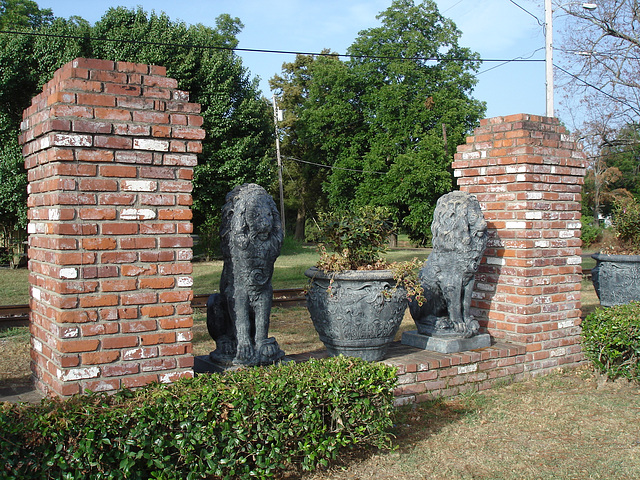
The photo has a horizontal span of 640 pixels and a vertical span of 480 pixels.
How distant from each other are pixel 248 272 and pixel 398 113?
27.2 meters

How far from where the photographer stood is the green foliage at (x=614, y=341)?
5266 mm

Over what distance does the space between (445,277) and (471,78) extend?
27.2 m

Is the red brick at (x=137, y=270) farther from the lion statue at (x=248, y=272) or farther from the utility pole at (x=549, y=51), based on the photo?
the utility pole at (x=549, y=51)

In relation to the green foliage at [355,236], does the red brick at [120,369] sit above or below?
below

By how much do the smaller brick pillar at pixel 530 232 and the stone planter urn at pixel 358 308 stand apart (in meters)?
1.63

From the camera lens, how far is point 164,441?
2.90m

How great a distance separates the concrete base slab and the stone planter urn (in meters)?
0.76

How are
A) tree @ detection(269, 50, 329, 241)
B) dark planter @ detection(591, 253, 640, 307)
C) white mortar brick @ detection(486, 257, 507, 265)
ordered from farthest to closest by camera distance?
tree @ detection(269, 50, 329, 241) → dark planter @ detection(591, 253, 640, 307) → white mortar brick @ detection(486, 257, 507, 265)

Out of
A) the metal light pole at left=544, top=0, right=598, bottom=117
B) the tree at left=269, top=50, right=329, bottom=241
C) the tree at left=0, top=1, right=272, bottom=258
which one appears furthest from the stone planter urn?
the tree at left=269, top=50, right=329, bottom=241

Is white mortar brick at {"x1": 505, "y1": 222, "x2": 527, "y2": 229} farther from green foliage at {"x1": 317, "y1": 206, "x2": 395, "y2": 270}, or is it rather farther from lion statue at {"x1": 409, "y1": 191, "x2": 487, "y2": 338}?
green foliage at {"x1": 317, "y1": 206, "x2": 395, "y2": 270}

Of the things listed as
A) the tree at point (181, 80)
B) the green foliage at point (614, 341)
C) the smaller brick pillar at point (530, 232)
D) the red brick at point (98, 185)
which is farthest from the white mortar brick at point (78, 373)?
the tree at point (181, 80)

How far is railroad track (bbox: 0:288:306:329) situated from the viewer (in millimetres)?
8727

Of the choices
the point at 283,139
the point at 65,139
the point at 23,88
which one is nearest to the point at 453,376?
the point at 65,139

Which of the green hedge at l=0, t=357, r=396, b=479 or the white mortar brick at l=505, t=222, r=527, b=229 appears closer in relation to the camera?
the green hedge at l=0, t=357, r=396, b=479
